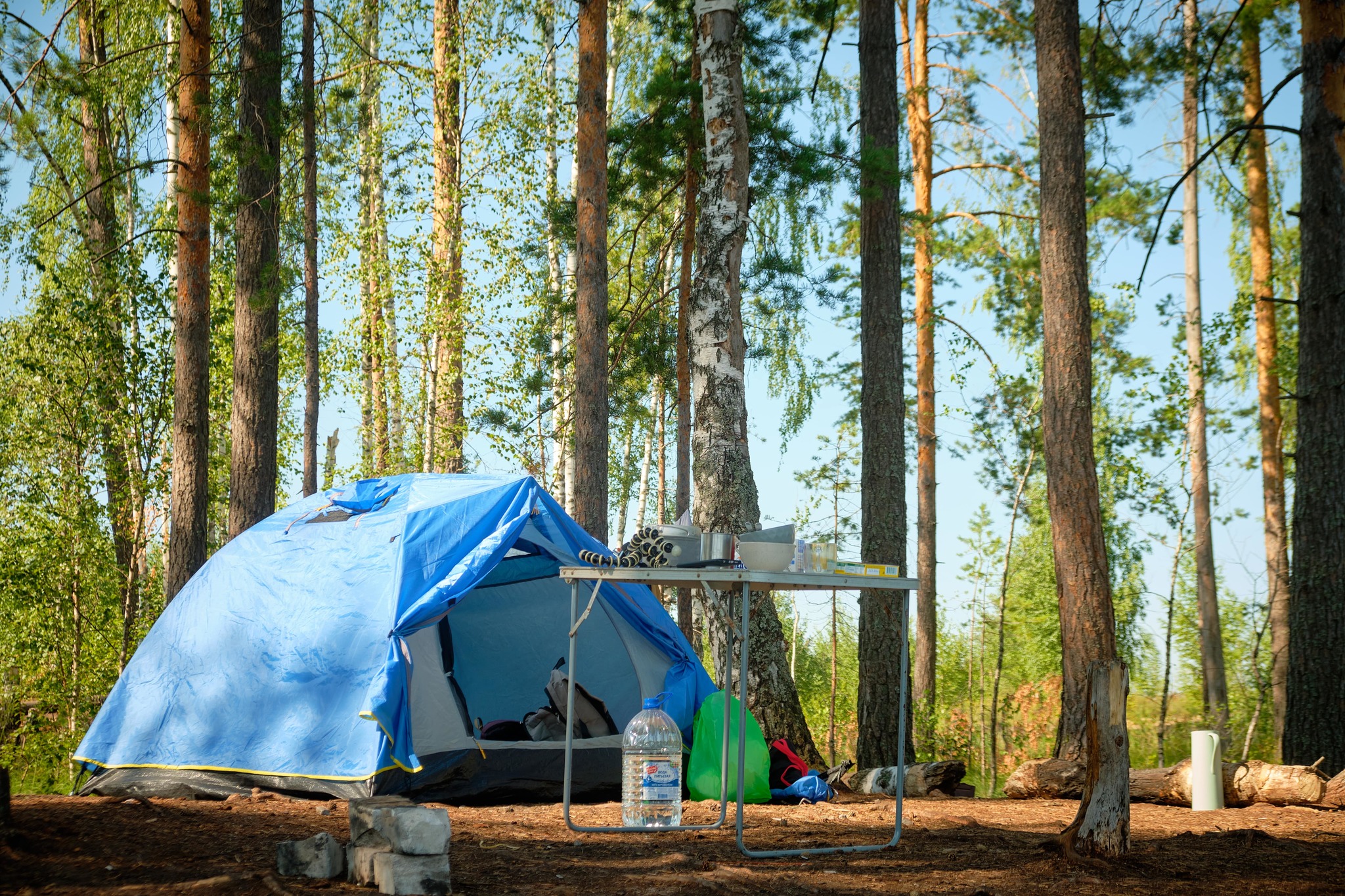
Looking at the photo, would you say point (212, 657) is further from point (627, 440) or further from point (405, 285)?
point (627, 440)

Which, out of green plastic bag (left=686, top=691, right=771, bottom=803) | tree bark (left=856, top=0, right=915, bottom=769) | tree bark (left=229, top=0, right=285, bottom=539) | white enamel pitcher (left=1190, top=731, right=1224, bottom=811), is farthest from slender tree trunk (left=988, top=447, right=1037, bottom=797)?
tree bark (left=229, top=0, right=285, bottom=539)

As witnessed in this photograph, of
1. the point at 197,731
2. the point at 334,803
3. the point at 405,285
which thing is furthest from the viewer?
the point at 405,285

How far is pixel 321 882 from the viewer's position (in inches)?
108

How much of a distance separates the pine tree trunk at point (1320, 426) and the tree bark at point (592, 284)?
448cm

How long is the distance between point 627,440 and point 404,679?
13586 millimetres

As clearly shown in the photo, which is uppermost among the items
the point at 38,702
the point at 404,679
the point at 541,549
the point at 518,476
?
the point at 518,476

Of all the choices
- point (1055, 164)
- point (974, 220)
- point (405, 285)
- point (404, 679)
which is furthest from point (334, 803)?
point (974, 220)

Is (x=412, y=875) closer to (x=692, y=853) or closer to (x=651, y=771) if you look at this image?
(x=692, y=853)

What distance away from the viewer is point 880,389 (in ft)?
22.2

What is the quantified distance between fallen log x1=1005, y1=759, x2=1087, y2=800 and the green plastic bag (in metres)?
1.63

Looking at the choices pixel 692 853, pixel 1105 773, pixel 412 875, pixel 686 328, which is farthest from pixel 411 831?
pixel 686 328

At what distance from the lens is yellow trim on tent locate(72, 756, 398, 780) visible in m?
4.49

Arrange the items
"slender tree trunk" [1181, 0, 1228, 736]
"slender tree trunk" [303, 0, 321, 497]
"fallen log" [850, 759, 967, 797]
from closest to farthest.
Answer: "fallen log" [850, 759, 967, 797] → "slender tree trunk" [303, 0, 321, 497] → "slender tree trunk" [1181, 0, 1228, 736]

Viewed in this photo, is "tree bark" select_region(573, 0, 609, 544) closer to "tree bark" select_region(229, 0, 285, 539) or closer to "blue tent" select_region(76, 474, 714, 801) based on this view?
"blue tent" select_region(76, 474, 714, 801)
